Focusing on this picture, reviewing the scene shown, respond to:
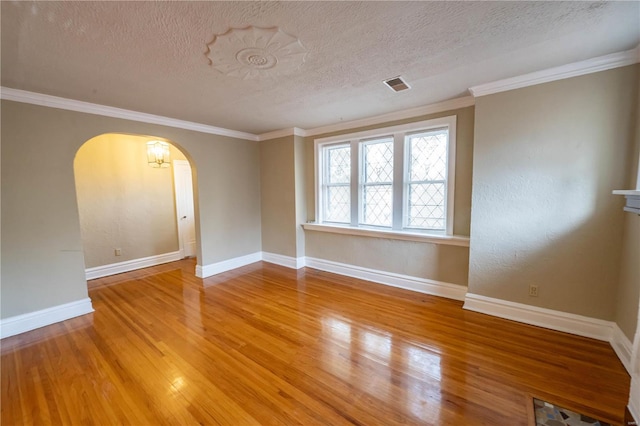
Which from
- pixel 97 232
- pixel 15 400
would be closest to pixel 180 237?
pixel 97 232

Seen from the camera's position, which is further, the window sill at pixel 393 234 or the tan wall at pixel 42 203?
the window sill at pixel 393 234

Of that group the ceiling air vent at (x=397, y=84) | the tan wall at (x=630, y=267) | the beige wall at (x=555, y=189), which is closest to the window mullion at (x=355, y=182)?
the ceiling air vent at (x=397, y=84)

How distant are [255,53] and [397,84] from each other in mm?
1406

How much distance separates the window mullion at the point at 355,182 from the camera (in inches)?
155

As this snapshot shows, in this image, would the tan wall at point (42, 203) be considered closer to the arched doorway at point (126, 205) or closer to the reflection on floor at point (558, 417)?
the arched doorway at point (126, 205)

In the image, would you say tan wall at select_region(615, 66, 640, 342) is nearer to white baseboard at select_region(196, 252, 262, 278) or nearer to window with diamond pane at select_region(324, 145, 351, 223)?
window with diamond pane at select_region(324, 145, 351, 223)

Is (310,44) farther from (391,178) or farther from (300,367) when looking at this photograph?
(300,367)

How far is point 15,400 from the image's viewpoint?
1.71 metres

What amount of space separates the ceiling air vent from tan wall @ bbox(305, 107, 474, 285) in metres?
0.81

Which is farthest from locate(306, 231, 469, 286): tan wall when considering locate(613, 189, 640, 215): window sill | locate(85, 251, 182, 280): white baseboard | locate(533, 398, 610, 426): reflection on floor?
locate(85, 251, 182, 280): white baseboard

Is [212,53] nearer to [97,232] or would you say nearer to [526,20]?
[526,20]

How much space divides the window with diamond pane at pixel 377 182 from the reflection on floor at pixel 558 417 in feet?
8.07

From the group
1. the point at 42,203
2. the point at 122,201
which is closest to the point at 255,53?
the point at 42,203

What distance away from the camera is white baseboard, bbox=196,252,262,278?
161 inches
